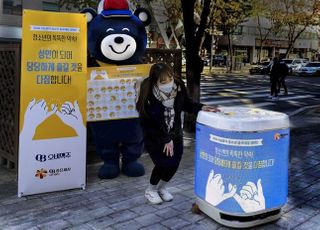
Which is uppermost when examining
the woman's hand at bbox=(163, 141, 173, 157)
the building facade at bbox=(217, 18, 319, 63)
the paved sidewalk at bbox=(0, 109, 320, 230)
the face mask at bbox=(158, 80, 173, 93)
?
the building facade at bbox=(217, 18, 319, 63)

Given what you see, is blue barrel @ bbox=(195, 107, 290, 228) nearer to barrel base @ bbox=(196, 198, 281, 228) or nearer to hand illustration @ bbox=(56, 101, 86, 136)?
barrel base @ bbox=(196, 198, 281, 228)

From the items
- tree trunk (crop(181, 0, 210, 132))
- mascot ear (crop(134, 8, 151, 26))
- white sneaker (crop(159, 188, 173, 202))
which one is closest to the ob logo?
white sneaker (crop(159, 188, 173, 202))

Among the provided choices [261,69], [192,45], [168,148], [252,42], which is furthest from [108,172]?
[252,42]

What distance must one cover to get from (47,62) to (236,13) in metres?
31.7

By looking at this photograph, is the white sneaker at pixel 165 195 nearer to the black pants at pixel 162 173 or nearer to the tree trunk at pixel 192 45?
the black pants at pixel 162 173

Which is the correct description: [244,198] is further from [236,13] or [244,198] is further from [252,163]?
[236,13]

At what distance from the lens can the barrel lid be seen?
3.78 m

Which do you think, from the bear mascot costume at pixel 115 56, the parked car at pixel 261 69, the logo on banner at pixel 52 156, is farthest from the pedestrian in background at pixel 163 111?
the parked car at pixel 261 69

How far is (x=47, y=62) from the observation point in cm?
480

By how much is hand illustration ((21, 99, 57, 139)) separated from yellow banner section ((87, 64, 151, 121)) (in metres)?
0.84

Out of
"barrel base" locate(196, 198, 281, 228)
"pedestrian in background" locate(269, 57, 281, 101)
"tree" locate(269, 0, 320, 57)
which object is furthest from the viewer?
"tree" locate(269, 0, 320, 57)

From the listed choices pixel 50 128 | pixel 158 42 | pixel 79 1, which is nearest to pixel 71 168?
pixel 50 128

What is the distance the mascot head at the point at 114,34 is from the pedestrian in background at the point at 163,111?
4.23 ft

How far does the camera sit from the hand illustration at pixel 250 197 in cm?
389
